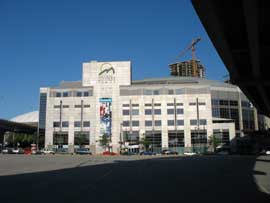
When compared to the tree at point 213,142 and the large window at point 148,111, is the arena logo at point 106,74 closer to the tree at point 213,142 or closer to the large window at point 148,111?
the large window at point 148,111

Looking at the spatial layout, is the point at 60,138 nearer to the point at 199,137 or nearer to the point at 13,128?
the point at 13,128

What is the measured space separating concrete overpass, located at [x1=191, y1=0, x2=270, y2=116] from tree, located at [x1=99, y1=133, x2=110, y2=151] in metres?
89.7

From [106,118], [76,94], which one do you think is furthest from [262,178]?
[76,94]

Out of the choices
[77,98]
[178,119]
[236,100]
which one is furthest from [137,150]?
[236,100]

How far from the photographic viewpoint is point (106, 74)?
12262 cm

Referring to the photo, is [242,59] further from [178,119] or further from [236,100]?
[236,100]

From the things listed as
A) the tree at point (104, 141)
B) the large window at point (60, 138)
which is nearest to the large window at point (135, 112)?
the tree at point (104, 141)

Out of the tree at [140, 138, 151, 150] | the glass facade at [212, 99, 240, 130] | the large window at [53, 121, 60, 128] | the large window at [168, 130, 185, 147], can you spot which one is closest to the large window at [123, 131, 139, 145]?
the tree at [140, 138, 151, 150]

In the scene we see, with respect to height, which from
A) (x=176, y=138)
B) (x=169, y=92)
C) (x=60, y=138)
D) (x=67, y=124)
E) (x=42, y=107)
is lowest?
(x=176, y=138)

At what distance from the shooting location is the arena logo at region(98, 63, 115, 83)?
122025mm

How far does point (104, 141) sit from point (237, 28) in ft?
324

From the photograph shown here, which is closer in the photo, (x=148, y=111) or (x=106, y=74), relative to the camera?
(x=148, y=111)

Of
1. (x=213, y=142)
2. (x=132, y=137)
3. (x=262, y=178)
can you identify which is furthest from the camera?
(x=132, y=137)

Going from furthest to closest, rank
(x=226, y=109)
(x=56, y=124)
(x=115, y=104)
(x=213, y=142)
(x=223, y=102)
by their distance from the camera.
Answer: (x=226, y=109) → (x=223, y=102) → (x=56, y=124) → (x=115, y=104) → (x=213, y=142)
